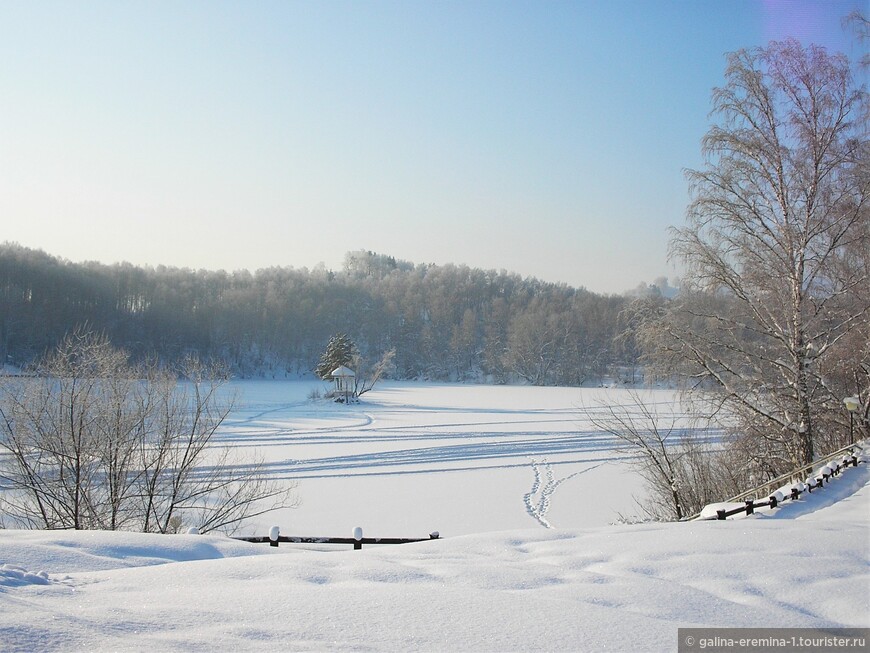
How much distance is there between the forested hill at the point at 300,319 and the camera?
75.0 meters

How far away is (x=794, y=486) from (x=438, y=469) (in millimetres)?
12432

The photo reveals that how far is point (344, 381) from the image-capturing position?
47.2 metres

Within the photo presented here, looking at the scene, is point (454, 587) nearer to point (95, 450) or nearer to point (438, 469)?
point (95, 450)

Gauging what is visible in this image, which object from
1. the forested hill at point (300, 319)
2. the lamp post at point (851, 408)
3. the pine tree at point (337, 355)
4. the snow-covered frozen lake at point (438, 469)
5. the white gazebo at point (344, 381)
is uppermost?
the forested hill at point (300, 319)

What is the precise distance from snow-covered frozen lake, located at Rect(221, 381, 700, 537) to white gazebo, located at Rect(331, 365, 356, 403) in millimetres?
8083

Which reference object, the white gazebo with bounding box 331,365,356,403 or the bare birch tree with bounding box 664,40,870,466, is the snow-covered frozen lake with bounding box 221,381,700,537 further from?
the white gazebo with bounding box 331,365,356,403

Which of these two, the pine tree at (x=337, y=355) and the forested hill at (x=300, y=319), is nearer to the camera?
the pine tree at (x=337, y=355)

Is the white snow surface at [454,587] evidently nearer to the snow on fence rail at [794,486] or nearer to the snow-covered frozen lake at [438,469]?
the snow on fence rail at [794,486]

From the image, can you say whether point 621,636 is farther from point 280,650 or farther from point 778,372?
point 778,372

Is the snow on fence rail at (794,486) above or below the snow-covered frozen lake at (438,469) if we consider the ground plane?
above

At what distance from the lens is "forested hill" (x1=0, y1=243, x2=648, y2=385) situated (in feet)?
246

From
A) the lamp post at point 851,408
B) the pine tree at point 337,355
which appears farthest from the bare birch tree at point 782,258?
the pine tree at point 337,355

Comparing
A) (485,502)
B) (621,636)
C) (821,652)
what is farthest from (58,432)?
(821,652)

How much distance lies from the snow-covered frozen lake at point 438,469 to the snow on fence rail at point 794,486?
259 centimetres
